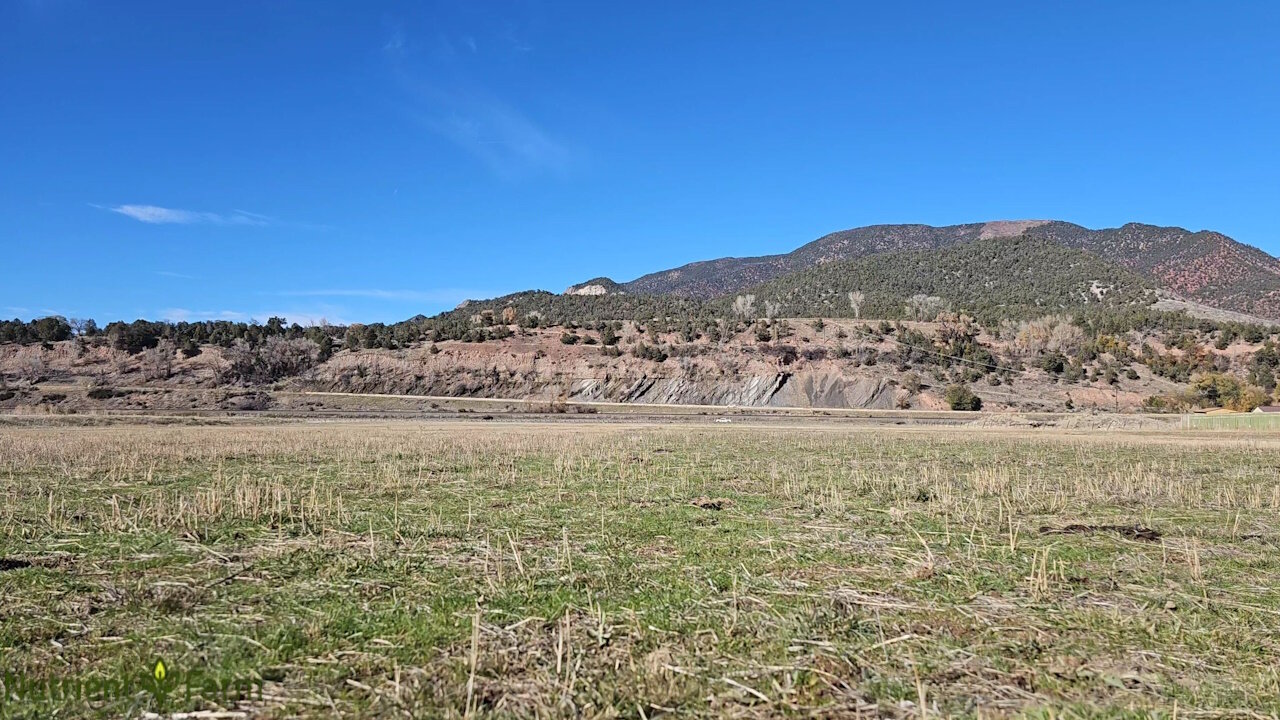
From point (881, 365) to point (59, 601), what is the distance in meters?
78.6

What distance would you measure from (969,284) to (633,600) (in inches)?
5563

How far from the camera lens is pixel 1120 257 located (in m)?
149

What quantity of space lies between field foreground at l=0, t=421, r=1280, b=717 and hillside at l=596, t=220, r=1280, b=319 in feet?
465

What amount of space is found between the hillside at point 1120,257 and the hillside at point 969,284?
430 inches

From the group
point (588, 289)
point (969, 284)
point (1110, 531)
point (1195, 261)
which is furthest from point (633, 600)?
point (588, 289)

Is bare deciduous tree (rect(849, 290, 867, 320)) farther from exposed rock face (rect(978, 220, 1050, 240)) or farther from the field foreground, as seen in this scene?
the field foreground

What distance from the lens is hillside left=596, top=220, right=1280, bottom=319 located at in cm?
12769

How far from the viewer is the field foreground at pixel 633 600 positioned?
4691 millimetres

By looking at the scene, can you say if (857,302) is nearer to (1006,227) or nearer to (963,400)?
(963,400)

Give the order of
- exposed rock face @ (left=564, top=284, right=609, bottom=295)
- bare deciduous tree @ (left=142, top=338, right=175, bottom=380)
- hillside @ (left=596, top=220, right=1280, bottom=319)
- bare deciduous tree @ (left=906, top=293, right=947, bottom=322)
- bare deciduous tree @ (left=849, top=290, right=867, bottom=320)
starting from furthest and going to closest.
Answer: exposed rock face @ (left=564, top=284, right=609, bottom=295) < hillside @ (left=596, top=220, right=1280, bottom=319) < bare deciduous tree @ (left=849, top=290, right=867, bottom=320) < bare deciduous tree @ (left=906, top=293, right=947, bottom=322) < bare deciduous tree @ (left=142, top=338, right=175, bottom=380)

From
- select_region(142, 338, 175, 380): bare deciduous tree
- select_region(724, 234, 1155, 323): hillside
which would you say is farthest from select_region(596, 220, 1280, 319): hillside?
select_region(142, 338, 175, 380): bare deciduous tree

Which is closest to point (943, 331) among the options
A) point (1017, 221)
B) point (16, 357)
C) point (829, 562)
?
point (829, 562)

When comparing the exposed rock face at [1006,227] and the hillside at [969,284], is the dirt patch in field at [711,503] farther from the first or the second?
the exposed rock face at [1006,227]

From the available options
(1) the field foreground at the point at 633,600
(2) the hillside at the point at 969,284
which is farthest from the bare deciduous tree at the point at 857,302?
(1) the field foreground at the point at 633,600
